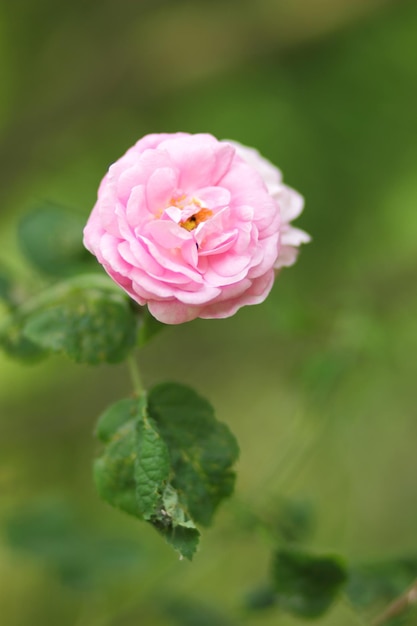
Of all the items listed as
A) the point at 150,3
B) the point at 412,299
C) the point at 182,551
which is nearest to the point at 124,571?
the point at 182,551

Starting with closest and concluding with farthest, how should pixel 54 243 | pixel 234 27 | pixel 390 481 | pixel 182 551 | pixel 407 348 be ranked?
pixel 182 551
pixel 54 243
pixel 407 348
pixel 390 481
pixel 234 27

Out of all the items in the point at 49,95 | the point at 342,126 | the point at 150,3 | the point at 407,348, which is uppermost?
the point at 150,3

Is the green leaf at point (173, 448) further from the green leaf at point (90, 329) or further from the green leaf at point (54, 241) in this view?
the green leaf at point (54, 241)

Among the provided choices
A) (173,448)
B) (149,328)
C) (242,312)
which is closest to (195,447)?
(173,448)

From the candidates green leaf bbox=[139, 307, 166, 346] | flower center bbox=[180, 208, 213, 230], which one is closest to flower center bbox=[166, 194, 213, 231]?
flower center bbox=[180, 208, 213, 230]

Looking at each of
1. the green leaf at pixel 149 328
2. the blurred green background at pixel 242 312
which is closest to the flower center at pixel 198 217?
the green leaf at pixel 149 328

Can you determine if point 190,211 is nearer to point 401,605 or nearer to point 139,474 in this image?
point 139,474

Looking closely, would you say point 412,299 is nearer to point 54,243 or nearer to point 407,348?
point 407,348
